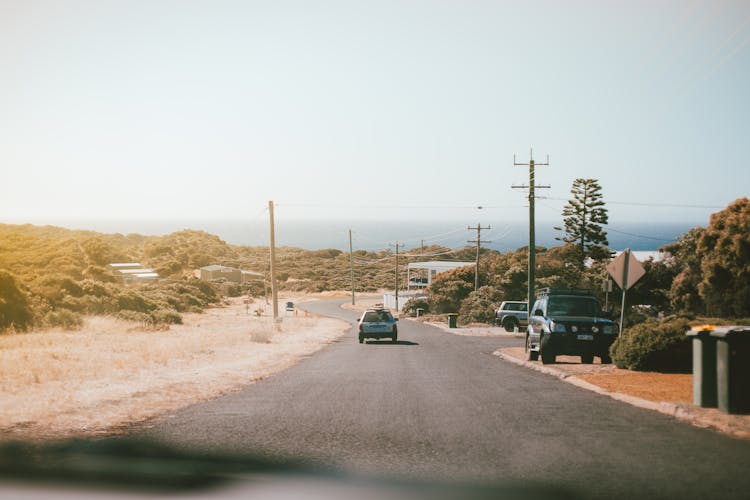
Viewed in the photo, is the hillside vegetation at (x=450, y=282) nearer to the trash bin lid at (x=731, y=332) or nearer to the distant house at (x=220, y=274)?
the distant house at (x=220, y=274)

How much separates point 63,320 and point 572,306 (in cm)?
2658

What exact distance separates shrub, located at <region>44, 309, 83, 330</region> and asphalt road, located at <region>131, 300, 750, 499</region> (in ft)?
80.1

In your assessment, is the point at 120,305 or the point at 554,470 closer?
the point at 554,470

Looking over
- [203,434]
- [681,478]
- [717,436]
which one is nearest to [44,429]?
[203,434]

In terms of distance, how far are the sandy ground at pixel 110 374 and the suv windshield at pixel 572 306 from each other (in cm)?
831

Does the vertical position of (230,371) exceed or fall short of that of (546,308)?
it falls short

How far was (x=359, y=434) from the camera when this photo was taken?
979 centimetres

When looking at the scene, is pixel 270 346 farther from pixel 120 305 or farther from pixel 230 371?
pixel 120 305

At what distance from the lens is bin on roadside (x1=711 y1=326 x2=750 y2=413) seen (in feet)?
34.9

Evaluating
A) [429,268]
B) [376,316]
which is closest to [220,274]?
[429,268]

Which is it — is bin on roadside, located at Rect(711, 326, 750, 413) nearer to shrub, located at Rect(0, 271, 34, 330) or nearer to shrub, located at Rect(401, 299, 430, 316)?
shrub, located at Rect(0, 271, 34, 330)

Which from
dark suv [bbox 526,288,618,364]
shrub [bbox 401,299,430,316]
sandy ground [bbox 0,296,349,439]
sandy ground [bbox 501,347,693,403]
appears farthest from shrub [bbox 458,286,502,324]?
sandy ground [bbox 501,347,693,403]

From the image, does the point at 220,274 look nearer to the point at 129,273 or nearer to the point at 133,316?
the point at 129,273

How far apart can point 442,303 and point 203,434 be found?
221ft
